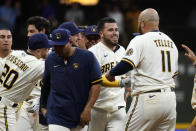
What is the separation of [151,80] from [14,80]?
7.38ft

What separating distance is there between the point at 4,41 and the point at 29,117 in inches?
57.3

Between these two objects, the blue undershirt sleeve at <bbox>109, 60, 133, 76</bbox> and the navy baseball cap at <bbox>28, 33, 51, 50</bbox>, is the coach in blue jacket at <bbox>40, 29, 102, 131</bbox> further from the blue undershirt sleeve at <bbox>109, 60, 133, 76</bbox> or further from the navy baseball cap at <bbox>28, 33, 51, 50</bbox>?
the navy baseball cap at <bbox>28, 33, 51, 50</bbox>

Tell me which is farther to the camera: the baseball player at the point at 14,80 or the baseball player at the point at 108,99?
the baseball player at the point at 108,99

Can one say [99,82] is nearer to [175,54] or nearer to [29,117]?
[175,54]

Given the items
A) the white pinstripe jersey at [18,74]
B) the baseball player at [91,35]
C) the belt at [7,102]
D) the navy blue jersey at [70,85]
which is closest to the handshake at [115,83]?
the navy blue jersey at [70,85]

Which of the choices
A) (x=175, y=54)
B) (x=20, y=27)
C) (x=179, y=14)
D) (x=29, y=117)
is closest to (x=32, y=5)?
Result: (x=20, y=27)

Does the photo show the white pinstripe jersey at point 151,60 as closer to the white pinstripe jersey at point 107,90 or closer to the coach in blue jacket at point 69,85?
the coach in blue jacket at point 69,85

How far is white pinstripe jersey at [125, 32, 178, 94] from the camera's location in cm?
816

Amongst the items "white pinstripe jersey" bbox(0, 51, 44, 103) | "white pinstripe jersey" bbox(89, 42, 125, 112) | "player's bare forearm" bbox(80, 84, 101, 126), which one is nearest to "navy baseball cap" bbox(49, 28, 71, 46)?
"player's bare forearm" bbox(80, 84, 101, 126)

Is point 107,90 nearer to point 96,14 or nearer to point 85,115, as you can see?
point 85,115

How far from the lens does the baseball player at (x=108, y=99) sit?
961 centimetres

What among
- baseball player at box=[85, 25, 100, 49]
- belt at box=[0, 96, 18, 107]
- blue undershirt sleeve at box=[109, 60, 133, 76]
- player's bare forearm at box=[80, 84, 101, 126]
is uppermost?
baseball player at box=[85, 25, 100, 49]

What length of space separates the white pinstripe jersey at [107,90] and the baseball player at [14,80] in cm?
119

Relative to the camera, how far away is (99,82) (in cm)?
790
